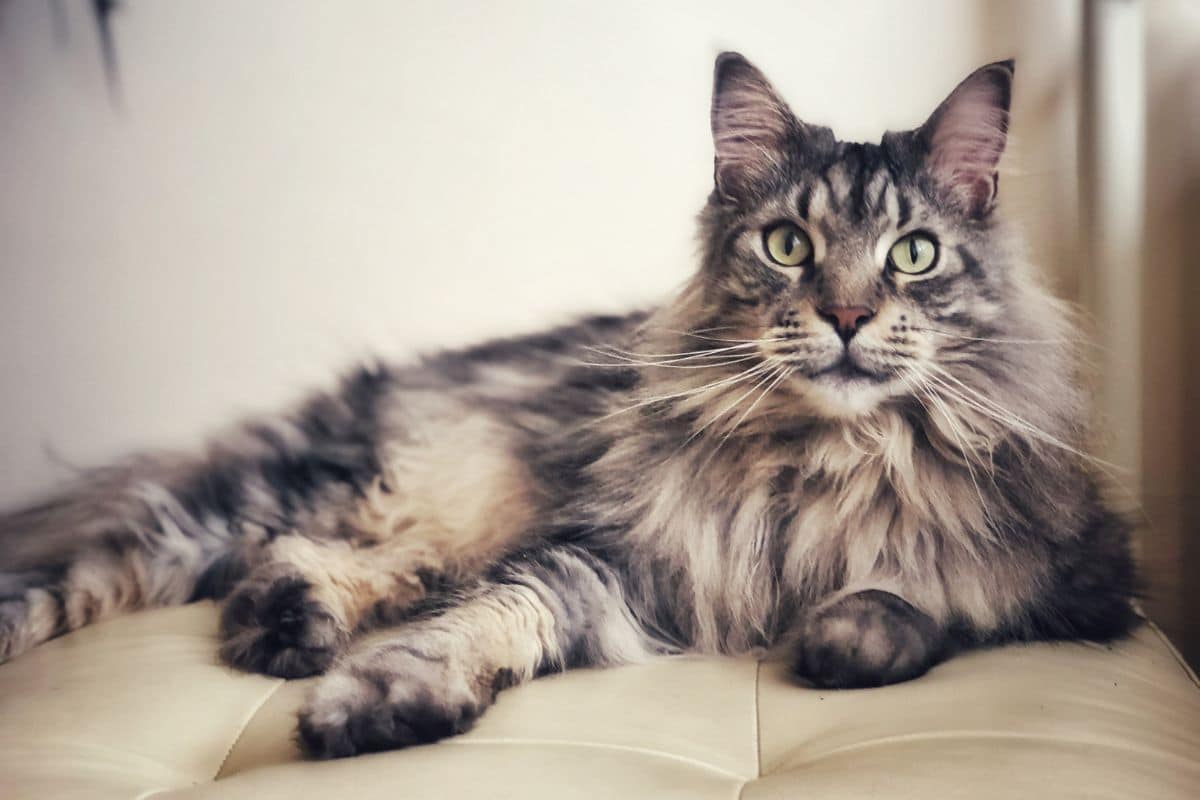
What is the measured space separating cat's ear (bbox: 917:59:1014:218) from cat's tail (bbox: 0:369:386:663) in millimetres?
896

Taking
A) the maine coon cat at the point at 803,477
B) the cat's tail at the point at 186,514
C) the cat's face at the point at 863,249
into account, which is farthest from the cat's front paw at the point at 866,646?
the cat's tail at the point at 186,514

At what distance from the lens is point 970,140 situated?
1238 mm

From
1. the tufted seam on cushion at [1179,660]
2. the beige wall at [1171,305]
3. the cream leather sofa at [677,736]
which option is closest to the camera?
the cream leather sofa at [677,736]

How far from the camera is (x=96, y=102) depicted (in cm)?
160

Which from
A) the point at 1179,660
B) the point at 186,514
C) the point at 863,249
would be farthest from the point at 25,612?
the point at 1179,660

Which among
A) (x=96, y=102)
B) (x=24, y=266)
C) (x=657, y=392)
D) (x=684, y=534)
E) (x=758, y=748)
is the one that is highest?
(x=96, y=102)

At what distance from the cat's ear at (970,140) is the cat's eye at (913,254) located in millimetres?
76

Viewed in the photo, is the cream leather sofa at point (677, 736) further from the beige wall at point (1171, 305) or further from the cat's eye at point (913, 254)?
the cat's eye at point (913, 254)

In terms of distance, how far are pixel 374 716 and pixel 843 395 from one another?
0.65m

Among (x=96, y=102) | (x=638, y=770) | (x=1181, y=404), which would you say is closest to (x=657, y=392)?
(x=638, y=770)

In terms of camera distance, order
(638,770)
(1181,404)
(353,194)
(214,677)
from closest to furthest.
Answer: (638,770), (214,677), (1181,404), (353,194)

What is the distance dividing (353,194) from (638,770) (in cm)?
101

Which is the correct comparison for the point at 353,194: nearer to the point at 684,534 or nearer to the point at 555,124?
the point at 555,124

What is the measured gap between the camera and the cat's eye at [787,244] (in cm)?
122
